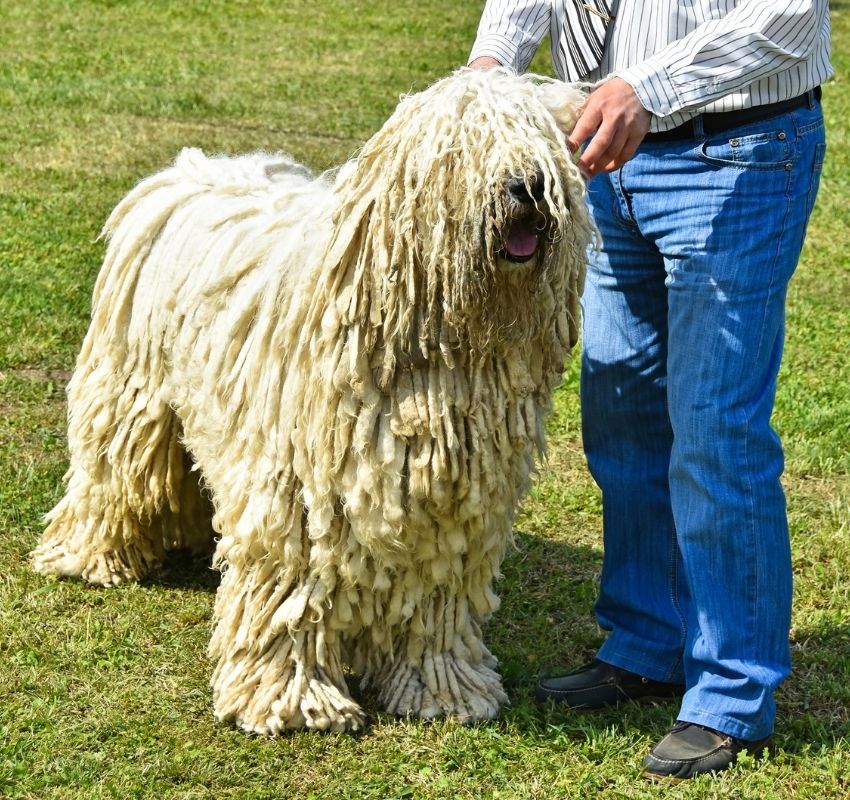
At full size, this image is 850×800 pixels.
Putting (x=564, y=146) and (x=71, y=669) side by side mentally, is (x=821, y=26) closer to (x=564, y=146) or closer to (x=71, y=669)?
(x=564, y=146)

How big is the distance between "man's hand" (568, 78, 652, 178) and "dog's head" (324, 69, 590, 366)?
0.06m

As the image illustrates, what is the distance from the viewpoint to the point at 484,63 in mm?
3516

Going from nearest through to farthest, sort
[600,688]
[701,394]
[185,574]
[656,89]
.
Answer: [656,89], [701,394], [600,688], [185,574]

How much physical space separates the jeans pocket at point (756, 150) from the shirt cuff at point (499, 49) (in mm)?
587

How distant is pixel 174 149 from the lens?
31.9 feet

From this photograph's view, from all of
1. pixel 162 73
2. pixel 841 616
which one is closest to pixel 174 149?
pixel 162 73

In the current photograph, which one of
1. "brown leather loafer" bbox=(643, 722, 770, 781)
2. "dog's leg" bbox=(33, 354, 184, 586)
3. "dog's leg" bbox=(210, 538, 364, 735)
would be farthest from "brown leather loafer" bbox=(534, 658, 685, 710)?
"dog's leg" bbox=(33, 354, 184, 586)

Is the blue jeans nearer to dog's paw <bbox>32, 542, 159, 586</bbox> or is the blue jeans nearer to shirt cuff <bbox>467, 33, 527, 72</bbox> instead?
shirt cuff <bbox>467, 33, 527, 72</bbox>

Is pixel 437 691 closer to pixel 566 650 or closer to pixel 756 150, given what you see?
pixel 566 650

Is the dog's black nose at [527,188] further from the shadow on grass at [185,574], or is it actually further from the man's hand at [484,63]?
the shadow on grass at [185,574]

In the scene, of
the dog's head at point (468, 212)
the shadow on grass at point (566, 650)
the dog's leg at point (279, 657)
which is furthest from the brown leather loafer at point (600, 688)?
the dog's head at point (468, 212)

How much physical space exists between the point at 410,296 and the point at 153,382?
1.22 metres

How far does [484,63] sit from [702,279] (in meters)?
0.77

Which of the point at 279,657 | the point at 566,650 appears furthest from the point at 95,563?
the point at 566,650
